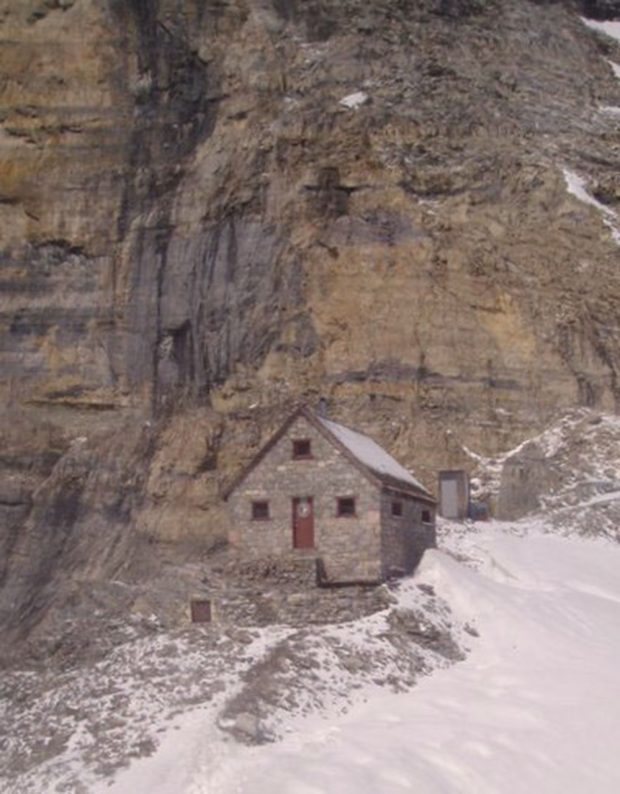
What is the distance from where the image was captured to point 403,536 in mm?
34125

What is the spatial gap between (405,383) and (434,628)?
69.7ft

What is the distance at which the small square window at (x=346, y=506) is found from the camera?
110 ft

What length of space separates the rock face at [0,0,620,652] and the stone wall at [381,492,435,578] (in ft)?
43.6

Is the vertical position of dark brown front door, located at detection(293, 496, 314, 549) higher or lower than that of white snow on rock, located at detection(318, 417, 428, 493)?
lower

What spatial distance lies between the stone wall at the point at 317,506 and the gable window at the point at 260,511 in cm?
8

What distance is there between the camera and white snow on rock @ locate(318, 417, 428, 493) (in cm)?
3416

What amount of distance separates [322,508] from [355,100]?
26.6 metres

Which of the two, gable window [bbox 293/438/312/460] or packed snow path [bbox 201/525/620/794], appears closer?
packed snow path [bbox 201/525/620/794]

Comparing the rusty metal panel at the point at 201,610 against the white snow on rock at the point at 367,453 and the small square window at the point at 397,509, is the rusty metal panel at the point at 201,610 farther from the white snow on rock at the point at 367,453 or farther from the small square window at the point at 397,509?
the small square window at the point at 397,509

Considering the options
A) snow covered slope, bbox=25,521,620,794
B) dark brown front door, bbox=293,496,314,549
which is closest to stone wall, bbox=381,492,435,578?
snow covered slope, bbox=25,521,620,794

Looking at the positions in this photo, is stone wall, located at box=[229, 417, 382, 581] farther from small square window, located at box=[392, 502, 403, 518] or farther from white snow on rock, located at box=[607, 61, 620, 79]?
white snow on rock, located at box=[607, 61, 620, 79]

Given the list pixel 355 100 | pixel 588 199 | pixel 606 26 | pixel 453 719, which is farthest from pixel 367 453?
pixel 606 26

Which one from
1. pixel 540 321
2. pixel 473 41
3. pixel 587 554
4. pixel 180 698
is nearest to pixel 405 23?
pixel 473 41

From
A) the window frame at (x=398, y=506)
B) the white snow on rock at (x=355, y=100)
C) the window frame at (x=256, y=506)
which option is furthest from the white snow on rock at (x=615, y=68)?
the window frame at (x=256, y=506)
